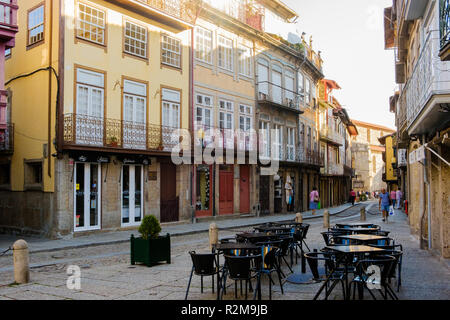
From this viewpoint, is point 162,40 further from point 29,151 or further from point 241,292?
point 241,292

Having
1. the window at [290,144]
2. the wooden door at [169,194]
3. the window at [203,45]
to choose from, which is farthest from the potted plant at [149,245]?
the window at [290,144]

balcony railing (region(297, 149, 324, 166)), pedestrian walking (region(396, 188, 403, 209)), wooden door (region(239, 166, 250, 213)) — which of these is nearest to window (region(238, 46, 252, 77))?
wooden door (region(239, 166, 250, 213))

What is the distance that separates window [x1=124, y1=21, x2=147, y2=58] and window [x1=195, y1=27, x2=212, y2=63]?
3.70m

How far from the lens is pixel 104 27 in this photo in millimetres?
17938

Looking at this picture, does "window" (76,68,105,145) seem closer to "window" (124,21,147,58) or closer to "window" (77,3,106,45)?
"window" (77,3,106,45)

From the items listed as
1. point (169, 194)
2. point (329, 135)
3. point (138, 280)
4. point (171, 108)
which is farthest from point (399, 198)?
point (138, 280)

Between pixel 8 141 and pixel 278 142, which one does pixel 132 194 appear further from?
pixel 278 142

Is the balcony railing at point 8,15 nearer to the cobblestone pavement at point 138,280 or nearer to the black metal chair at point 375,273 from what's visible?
the cobblestone pavement at point 138,280

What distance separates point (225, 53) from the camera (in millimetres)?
25062

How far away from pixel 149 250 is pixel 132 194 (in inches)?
363

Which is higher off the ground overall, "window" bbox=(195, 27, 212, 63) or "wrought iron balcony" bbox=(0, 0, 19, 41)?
"window" bbox=(195, 27, 212, 63)

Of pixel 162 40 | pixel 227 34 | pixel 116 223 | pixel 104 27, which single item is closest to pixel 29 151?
pixel 116 223

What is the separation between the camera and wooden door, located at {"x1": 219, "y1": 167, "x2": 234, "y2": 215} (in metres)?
24.5
